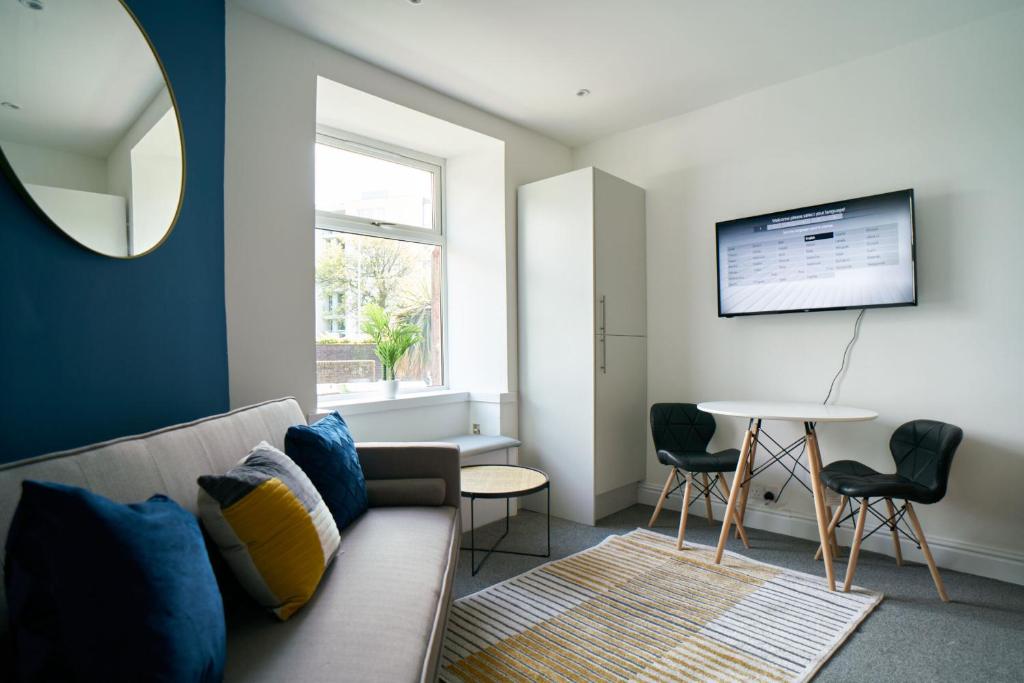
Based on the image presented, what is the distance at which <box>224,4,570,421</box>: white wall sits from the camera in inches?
94.6

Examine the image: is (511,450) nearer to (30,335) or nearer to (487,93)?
(487,93)

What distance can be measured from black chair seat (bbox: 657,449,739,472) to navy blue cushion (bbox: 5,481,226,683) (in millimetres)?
2520

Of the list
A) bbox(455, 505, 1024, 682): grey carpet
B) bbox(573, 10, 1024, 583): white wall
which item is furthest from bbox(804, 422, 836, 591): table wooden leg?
bbox(573, 10, 1024, 583): white wall

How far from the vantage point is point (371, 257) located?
11.6ft

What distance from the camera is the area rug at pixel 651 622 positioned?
1.83 meters

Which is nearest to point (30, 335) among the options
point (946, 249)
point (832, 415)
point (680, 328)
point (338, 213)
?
point (338, 213)

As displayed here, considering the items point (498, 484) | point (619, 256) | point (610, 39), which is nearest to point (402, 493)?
point (498, 484)

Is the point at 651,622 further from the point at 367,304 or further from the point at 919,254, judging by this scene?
the point at 367,304

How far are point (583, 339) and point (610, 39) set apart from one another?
1640 millimetres

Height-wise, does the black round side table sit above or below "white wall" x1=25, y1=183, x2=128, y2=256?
below

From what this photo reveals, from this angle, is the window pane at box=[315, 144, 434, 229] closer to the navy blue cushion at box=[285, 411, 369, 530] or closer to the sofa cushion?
the navy blue cushion at box=[285, 411, 369, 530]

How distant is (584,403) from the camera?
3.38 metres

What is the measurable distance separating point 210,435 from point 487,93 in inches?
102

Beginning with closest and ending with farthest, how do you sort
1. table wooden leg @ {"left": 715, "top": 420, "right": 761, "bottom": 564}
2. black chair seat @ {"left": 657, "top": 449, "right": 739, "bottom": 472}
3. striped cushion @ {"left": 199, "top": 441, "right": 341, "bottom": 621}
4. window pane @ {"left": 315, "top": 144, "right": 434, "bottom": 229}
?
striped cushion @ {"left": 199, "top": 441, "right": 341, "bottom": 621}
table wooden leg @ {"left": 715, "top": 420, "right": 761, "bottom": 564}
black chair seat @ {"left": 657, "top": 449, "right": 739, "bottom": 472}
window pane @ {"left": 315, "top": 144, "right": 434, "bottom": 229}
